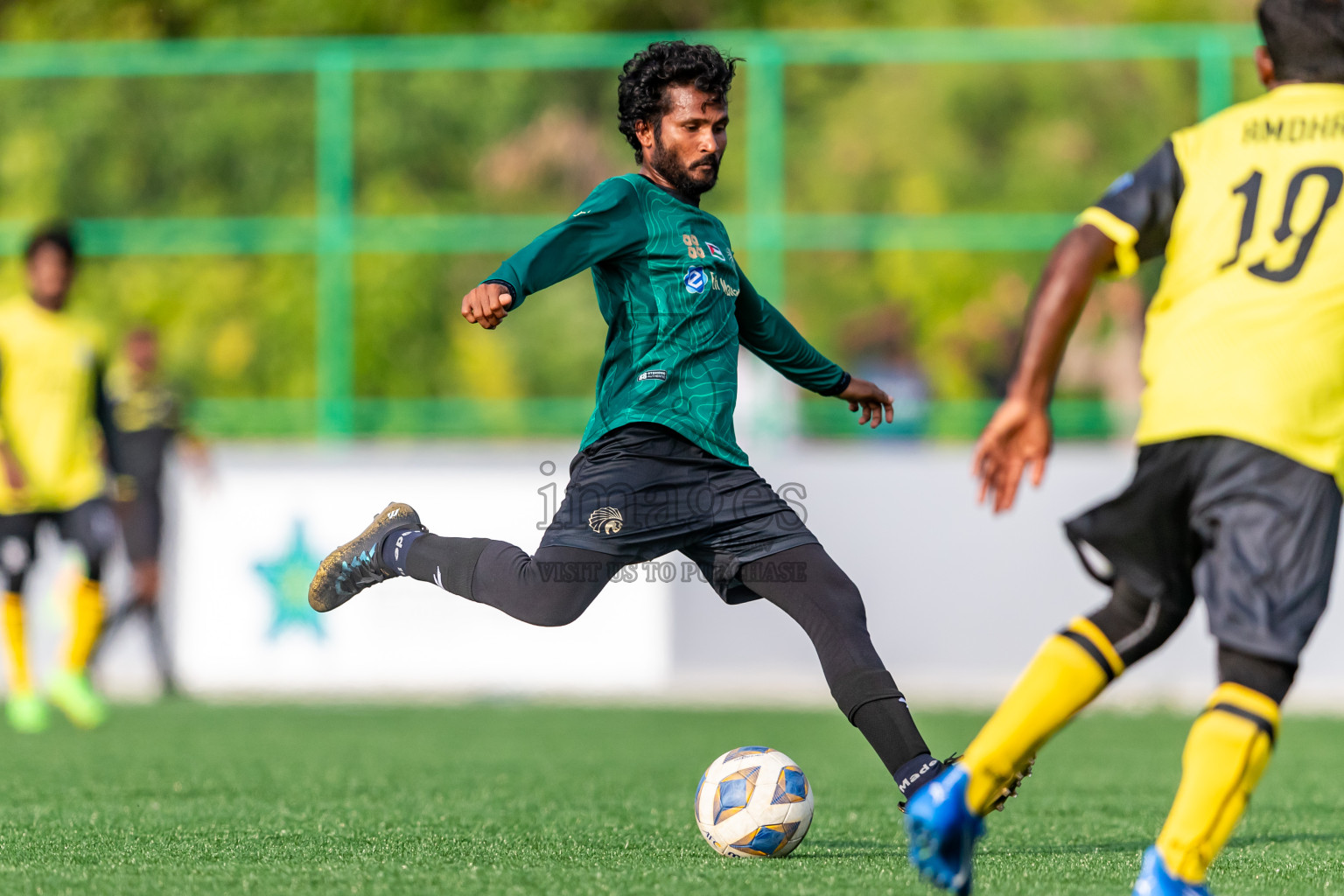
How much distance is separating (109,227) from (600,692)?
5.98m

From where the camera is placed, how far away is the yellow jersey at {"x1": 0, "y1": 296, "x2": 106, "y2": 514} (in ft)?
31.0

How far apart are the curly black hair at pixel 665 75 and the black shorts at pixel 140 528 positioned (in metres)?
7.29

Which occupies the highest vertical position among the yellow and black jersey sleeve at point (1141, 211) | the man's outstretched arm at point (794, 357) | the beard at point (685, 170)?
the beard at point (685, 170)

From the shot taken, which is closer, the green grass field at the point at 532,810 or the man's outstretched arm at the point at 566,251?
the man's outstretched arm at the point at 566,251

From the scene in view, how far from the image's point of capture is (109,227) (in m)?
14.1

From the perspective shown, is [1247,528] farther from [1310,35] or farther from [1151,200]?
[1310,35]

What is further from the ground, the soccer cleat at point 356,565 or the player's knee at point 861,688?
the soccer cleat at point 356,565

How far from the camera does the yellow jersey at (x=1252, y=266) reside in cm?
349

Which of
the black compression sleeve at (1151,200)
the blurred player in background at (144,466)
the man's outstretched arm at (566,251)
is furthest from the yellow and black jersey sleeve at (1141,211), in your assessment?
the blurred player in background at (144,466)

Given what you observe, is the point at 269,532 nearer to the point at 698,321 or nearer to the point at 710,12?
the point at 698,321

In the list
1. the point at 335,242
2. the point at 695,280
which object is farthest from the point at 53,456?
the point at 695,280

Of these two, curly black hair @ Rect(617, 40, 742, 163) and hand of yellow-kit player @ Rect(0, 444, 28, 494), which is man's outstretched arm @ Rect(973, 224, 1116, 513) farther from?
hand of yellow-kit player @ Rect(0, 444, 28, 494)

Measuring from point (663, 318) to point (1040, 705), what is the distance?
64.7 inches

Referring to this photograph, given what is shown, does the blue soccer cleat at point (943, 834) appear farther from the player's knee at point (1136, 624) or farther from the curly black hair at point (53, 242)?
the curly black hair at point (53, 242)
